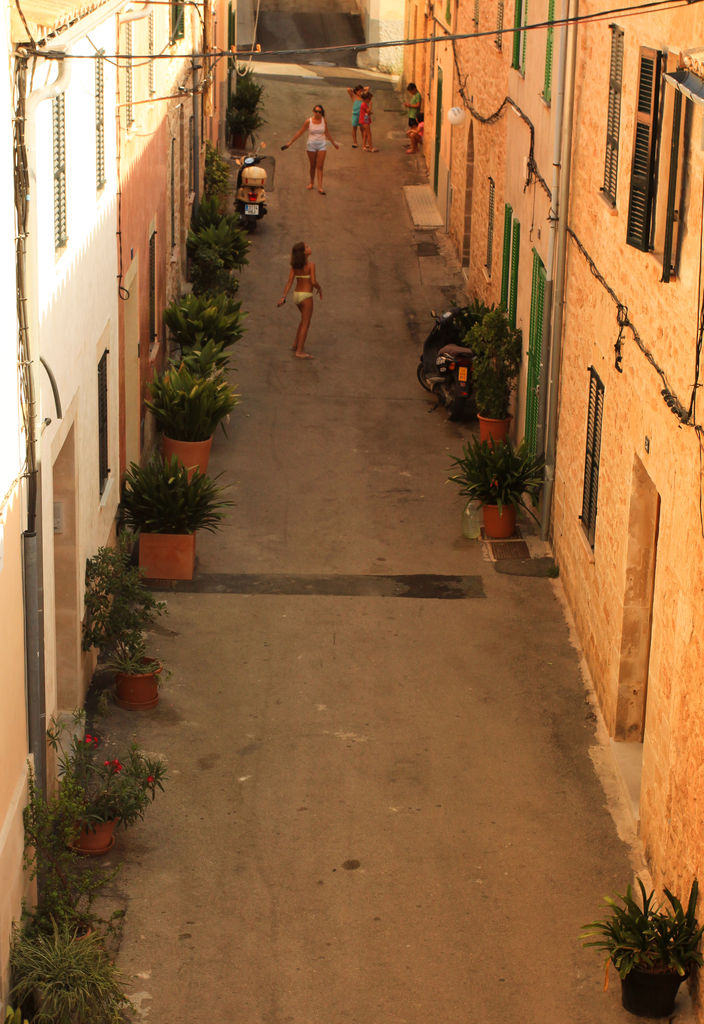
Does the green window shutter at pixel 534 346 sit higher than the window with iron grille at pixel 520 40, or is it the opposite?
the window with iron grille at pixel 520 40

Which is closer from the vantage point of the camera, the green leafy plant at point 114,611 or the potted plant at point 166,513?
the green leafy plant at point 114,611

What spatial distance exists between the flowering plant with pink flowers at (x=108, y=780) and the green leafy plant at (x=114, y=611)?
1347 millimetres

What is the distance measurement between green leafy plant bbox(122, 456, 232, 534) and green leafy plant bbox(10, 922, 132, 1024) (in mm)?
6228

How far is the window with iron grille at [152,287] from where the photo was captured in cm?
1719

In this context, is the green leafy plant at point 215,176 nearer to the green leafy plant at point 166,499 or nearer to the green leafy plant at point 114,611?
the green leafy plant at point 166,499

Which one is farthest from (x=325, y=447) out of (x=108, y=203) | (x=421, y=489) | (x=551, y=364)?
(x=108, y=203)

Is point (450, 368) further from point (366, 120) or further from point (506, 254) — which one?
point (366, 120)

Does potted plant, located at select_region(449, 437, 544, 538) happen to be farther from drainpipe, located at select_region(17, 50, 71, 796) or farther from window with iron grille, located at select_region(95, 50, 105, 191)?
drainpipe, located at select_region(17, 50, 71, 796)

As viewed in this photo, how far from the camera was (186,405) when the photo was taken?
52.1 ft

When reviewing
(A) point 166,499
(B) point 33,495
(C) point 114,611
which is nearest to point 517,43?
(A) point 166,499

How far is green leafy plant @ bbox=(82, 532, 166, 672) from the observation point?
1138cm

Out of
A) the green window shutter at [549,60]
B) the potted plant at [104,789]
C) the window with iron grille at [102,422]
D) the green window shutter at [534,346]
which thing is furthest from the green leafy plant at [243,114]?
the potted plant at [104,789]

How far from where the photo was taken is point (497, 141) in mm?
20688

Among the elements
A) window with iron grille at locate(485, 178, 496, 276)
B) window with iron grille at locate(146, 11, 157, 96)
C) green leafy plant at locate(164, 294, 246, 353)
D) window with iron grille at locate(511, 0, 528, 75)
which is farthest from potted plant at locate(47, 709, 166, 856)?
window with iron grille at locate(485, 178, 496, 276)
